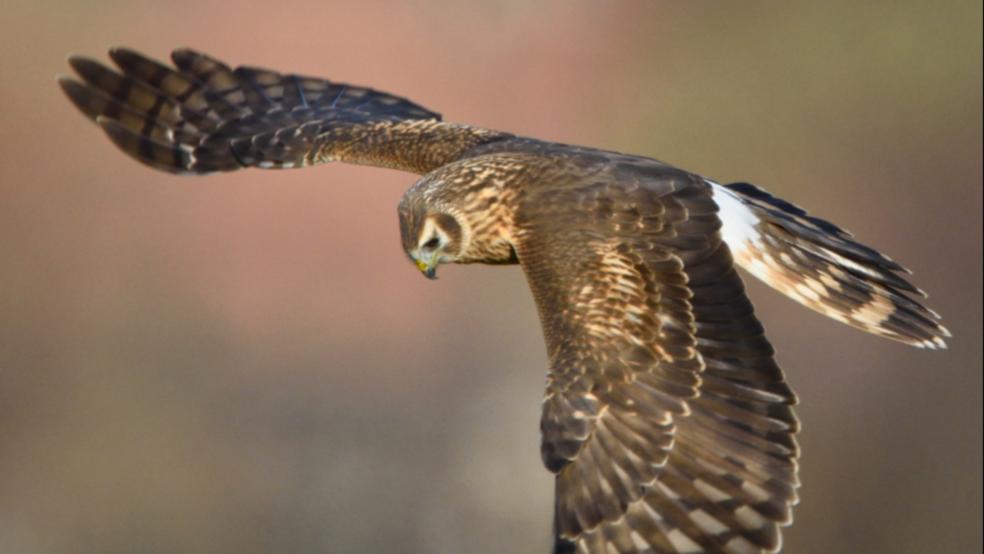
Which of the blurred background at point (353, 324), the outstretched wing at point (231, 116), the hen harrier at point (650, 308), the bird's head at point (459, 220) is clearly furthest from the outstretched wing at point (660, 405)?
the blurred background at point (353, 324)

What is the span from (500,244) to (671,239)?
0.84m

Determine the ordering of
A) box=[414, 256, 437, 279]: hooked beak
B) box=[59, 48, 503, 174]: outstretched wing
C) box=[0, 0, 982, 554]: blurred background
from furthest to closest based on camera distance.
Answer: box=[0, 0, 982, 554]: blurred background
box=[59, 48, 503, 174]: outstretched wing
box=[414, 256, 437, 279]: hooked beak

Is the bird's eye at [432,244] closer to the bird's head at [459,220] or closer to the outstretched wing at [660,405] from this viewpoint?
the bird's head at [459,220]

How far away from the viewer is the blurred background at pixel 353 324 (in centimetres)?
1256

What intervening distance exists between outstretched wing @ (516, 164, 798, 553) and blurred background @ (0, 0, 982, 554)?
5.37 metres

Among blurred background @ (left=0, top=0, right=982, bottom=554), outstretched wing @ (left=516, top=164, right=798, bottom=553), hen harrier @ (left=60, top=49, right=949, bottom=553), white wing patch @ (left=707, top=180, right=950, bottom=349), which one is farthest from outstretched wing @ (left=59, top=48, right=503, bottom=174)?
blurred background @ (left=0, top=0, right=982, bottom=554)

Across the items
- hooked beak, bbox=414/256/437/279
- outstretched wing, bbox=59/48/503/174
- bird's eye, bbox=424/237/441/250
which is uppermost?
outstretched wing, bbox=59/48/503/174

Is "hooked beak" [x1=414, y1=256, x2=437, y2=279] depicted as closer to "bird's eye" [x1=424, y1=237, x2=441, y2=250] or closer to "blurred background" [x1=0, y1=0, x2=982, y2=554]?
"bird's eye" [x1=424, y1=237, x2=441, y2=250]

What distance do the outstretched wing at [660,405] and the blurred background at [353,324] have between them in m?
5.37

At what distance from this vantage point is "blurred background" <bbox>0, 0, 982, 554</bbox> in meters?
12.6

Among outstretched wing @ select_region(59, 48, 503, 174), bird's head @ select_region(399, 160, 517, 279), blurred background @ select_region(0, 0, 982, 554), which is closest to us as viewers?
bird's head @ select_region(399, 160, 517, 279)

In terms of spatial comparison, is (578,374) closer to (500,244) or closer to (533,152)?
(500,244)

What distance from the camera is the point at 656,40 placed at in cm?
1756

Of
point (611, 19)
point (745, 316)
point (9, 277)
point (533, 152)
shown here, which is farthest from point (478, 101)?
point (745, 316)
